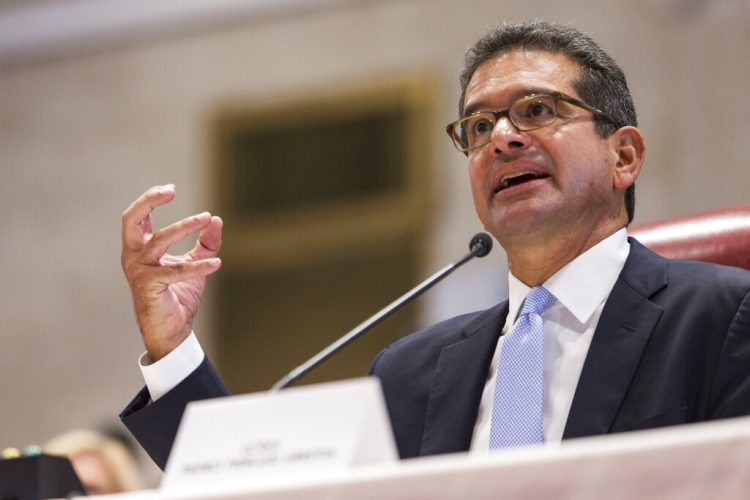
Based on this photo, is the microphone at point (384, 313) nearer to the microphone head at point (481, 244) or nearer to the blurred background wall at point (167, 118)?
the microphone head at point (481, 244)

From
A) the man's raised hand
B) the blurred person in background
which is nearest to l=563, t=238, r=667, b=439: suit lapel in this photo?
the man's raised hand

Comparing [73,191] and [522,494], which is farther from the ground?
[522,494]

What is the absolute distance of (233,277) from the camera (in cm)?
596

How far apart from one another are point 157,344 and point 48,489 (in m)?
0.39

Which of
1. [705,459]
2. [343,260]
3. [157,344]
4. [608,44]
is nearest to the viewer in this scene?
[705,459]

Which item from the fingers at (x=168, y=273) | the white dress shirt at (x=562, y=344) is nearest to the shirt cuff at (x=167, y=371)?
the white dress shirt at (x=562, y=344)

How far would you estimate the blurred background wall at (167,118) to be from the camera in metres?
5.16

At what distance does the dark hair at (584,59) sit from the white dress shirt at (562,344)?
0.88 ft

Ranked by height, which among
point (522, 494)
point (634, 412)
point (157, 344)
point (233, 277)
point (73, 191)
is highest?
point (522, 494)

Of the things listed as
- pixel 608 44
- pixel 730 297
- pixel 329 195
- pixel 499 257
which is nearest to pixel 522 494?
pixel 730 297

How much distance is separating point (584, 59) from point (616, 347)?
2.20ft

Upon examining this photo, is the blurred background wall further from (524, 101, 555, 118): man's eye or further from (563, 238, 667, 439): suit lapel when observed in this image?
(563, 238, 667, 439): suit lapel

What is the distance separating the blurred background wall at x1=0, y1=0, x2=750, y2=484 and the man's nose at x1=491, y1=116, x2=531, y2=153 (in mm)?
2789

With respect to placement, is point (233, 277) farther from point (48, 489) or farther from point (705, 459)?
point (705, 459)
